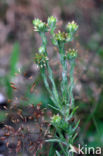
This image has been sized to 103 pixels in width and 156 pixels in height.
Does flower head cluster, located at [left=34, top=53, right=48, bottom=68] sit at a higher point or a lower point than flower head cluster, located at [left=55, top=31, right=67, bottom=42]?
lower

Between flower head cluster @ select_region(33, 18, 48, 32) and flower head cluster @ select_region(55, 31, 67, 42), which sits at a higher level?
flower head cluster @ select_region(33, 18, 48, 32)

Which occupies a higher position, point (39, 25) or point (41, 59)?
point (39, 25)

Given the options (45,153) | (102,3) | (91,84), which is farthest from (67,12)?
(45,153)

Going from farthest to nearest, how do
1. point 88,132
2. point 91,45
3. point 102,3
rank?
point 102,3 < point 91,45 < point 88,132

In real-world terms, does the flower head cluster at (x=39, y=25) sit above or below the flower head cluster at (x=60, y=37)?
above

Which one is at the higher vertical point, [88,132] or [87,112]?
[87,112]

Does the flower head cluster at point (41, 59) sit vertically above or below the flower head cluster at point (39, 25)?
below

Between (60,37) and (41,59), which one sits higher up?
(60,37)

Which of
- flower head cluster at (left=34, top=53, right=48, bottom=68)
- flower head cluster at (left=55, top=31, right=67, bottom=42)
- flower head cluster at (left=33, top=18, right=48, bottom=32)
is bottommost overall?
flower head cluster at (left=34, top=53, right=48, bottom=68)

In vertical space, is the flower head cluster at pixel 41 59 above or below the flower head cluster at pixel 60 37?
below

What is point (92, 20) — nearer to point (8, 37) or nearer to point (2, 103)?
point (8, 37)

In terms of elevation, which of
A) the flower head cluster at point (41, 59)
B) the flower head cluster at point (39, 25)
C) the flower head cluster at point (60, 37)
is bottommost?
the flower head cluster at point (41, 59)
